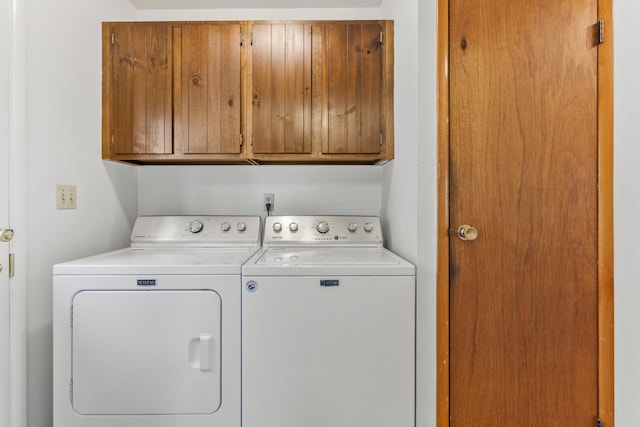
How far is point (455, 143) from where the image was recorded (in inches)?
43.4

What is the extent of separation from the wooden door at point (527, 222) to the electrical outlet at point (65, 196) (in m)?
1.75

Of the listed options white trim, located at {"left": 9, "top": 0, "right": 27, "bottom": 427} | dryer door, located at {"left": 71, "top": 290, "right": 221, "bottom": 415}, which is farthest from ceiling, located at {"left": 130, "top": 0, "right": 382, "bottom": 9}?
dryer door, located at {"left": 71, "top": 290, "right": 221, "bottom": 415}

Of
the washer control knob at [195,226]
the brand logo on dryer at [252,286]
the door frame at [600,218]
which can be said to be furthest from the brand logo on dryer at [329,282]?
the washer control knob at [195,226]

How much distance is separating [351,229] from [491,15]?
3.95 feet

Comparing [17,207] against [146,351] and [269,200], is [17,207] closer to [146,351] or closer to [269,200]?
[146,351]

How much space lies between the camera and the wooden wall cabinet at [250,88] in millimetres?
1720

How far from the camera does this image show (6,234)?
118 cm

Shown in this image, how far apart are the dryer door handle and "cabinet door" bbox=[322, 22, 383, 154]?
1282 millimetres

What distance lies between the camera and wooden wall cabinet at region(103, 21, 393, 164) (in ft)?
5.64

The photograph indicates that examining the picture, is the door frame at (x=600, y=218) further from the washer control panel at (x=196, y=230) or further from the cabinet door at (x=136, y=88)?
the cabinet door at (x=136, y=88)

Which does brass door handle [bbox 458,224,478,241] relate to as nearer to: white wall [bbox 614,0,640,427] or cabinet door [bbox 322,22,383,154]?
white wall [bbox 614,0,640,427]

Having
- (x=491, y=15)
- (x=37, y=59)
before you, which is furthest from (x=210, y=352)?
(x=491, y=15)

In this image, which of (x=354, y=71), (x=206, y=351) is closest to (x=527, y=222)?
(x=354, y=71)

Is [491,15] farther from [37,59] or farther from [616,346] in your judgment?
[37,59]
